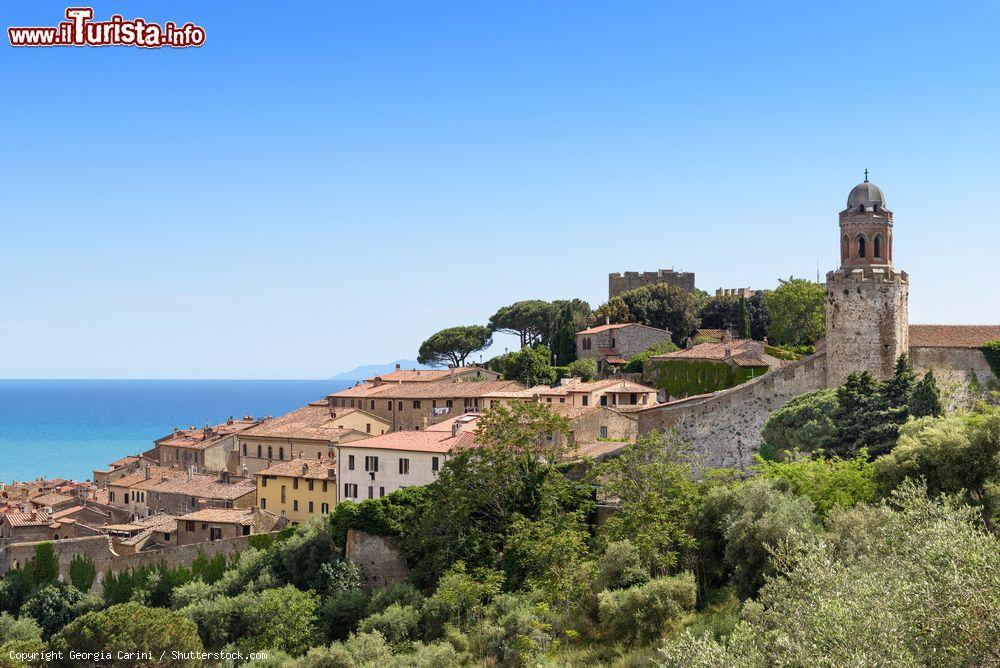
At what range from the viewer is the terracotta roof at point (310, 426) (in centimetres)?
5862

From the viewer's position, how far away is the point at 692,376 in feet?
168

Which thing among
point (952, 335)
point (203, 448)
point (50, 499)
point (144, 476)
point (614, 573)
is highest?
point (952, 335)

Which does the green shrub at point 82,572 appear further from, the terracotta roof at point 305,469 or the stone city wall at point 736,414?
the stone city wall at point 736,414

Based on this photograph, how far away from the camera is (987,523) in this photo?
2133 cm

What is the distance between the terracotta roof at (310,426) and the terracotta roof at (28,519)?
42.3 ft

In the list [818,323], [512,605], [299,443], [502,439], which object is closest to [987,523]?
[512,605]

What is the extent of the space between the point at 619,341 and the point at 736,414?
1234 inches

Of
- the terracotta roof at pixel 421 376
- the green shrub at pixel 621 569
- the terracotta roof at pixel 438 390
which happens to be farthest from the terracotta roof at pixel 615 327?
the green shrub at pixel 621 569

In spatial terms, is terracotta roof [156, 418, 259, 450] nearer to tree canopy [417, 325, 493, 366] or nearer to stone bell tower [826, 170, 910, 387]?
tree canopy [417, 325, 493, 366]

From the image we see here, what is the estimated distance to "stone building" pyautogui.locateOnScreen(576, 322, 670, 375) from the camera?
221 ft

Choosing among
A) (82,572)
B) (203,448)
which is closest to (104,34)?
(82,572)

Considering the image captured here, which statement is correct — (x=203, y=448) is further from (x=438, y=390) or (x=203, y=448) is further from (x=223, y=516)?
(x=223, y=516)

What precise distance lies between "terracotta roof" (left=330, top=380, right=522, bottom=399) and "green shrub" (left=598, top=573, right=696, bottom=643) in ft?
109

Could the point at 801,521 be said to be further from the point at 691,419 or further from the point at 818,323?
the point at 818,323
